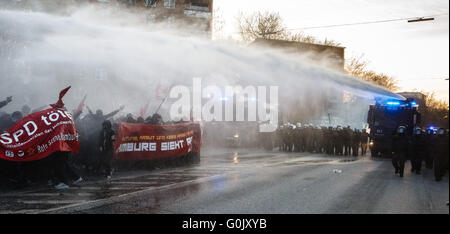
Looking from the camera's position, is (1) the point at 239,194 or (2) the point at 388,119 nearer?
(1) the point at 239,194

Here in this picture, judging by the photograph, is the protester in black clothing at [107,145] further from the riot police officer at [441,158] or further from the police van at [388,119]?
the police van at [388,119]

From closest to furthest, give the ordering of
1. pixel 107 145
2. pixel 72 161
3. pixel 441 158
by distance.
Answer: pixel 107 145, pixel 72 161, pixel 441 158

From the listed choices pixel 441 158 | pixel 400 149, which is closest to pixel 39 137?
pixel 400 149

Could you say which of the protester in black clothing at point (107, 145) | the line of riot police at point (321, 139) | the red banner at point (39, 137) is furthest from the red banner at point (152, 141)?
the line of riot police at point (321, 139)

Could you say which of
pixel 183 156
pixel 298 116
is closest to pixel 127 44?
pixel 183 156

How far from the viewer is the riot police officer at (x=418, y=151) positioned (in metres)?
13.1

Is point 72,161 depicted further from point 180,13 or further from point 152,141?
point 180,13

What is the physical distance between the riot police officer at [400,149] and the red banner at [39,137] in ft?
31.3

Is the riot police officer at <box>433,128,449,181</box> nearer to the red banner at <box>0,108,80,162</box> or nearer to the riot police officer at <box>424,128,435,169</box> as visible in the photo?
the riot police officer at <box>424,128,435,169</box>

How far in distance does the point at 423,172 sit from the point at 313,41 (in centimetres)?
3736

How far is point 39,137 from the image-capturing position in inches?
332

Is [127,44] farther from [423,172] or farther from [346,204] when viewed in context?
[423,172]

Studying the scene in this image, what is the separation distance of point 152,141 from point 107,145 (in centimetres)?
208

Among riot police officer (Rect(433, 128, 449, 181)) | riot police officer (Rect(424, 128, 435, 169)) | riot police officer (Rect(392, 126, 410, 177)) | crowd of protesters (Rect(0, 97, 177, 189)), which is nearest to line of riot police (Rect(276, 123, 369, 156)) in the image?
riot police officer (Rect(424, 128, 435, 169))
